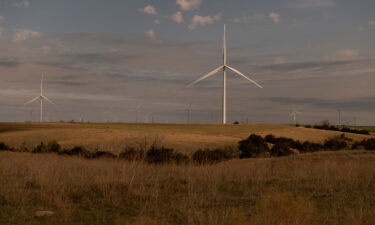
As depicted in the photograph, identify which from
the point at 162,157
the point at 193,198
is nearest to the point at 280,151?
the point at 162,157

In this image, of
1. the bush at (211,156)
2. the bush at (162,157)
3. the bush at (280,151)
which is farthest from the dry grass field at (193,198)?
the bush at (280,151)

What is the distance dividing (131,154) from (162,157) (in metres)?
2.42

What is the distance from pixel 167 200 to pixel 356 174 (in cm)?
853

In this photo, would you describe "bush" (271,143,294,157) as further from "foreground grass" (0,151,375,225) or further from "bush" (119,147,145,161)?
"foreground grass" (0,151,375,225)

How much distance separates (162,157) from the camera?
2858 cm

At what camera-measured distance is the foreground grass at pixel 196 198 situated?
31.1 ft

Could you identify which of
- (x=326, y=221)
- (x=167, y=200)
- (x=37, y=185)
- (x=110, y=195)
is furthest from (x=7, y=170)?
(x=326, y=221)

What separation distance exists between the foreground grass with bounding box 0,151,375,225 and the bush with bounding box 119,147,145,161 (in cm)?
1027

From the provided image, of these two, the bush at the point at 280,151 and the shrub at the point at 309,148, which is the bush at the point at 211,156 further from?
the shrub at the point at 309,148

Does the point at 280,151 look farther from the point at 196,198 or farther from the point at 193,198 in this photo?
the point at 196,198

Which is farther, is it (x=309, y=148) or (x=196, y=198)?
(x=309, y=148)

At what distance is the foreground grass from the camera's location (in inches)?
373

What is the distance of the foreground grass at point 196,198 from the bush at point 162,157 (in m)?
9.51

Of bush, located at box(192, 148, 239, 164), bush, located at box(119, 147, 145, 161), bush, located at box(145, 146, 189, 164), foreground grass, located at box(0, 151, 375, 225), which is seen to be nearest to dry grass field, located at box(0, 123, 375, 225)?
foreground grass, located at box(0, 151, 375, 225)
